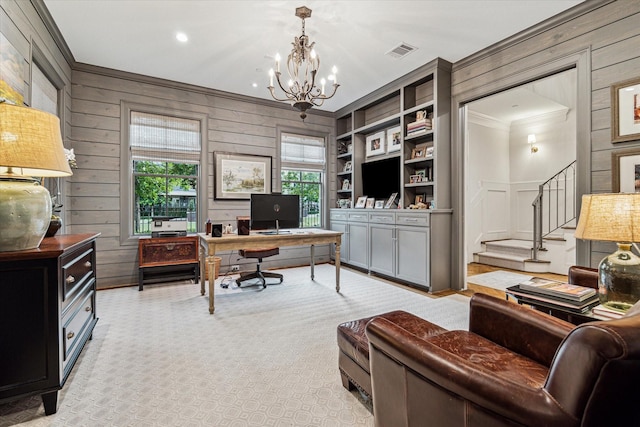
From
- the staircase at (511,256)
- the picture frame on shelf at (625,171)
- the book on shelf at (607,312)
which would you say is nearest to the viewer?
the book on shelf at (607,312)

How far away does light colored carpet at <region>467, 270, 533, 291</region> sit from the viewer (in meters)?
4.29

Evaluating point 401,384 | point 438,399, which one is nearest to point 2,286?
point 401,384

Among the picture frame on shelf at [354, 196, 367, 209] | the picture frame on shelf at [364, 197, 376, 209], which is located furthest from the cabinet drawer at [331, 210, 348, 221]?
the picture frame on shelf at [364, 197, 376, 209]

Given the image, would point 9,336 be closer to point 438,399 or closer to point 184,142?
point 438,399

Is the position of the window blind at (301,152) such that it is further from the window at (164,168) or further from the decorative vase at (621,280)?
the decorative vase at (621,280)

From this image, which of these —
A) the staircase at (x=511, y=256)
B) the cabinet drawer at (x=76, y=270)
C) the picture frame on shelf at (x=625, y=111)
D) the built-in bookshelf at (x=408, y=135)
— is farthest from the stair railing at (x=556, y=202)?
the cabinet drawer at (x=76, y=270)

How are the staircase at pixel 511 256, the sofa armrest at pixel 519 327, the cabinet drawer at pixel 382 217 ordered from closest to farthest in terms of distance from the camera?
1. the sofa armrest at pixel 519 327
2. the cabinet drawer at pixel 382 217
3. the staircase at pixel 511 256

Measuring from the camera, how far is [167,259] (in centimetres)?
414

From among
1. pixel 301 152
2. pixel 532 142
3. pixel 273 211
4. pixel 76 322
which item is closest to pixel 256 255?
pixel 273 211

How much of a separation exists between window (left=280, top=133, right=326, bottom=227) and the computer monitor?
1.59m

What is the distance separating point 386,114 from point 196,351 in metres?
4.43

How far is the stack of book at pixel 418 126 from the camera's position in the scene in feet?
13.4

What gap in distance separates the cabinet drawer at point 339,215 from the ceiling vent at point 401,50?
8.63ft

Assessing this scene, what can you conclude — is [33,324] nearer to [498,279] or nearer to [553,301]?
[553,301]
